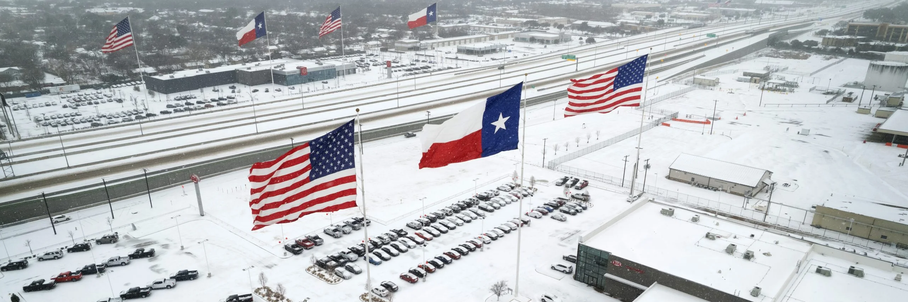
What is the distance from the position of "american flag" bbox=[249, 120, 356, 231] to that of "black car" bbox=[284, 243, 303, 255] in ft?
54.8

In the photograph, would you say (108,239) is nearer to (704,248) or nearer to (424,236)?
(424,236)

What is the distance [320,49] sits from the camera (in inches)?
5674

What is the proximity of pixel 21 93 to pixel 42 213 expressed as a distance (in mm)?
63642

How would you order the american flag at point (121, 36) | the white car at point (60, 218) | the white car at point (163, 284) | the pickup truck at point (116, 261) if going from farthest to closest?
the american flag at point (121, 36) < the white car at point (60, 218) < the pickup truck at point (116, 261) < the white car at point (163, 284)

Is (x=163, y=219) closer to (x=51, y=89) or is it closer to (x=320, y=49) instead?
(x=51, y=89)

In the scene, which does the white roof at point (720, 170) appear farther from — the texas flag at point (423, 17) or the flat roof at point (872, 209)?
the texas flag at point (423, 17)

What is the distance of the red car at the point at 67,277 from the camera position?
107 feet

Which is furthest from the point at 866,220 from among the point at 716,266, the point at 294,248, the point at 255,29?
the point at 255,29

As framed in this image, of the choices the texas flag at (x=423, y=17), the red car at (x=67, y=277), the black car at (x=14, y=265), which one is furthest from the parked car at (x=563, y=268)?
the texas flag at (x=423, y=17)

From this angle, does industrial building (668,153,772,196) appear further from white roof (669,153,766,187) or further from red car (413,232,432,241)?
red car (413,232,432,241)

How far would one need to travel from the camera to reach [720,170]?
48.7m

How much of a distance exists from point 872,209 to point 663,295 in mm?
24083

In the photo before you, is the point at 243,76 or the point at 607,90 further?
the point at 243,76

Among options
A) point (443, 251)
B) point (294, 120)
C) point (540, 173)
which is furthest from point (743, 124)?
point (294, 120)
